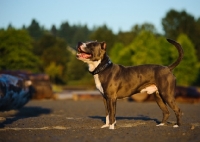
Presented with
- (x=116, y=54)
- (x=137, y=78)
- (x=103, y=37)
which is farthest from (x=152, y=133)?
(x=103, y=37)

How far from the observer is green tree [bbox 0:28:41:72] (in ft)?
219

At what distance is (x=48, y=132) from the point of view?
8820mm

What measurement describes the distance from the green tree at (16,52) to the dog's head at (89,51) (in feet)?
184

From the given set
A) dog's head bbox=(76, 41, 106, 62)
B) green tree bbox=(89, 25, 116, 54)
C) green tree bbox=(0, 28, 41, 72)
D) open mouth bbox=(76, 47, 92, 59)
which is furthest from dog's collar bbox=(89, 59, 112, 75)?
green tree bbox=(89, 25, 116, 54)

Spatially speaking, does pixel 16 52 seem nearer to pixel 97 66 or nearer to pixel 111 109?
pixel 97 66

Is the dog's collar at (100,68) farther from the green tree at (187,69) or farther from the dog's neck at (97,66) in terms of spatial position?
the green tree at (187,69)

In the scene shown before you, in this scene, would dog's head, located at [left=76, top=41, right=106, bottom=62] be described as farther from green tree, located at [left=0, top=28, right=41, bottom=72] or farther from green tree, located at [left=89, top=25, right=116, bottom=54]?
green tree, located at [left=89, top=25, right=116, bottom=54]

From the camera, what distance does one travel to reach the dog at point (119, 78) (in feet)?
32.2

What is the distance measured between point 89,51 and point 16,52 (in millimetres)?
60534

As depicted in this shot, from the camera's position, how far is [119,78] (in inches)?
397

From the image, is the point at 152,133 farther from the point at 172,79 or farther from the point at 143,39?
the point at 143,39

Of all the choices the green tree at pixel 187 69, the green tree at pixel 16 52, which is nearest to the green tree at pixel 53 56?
the green tree at pixel 16 52

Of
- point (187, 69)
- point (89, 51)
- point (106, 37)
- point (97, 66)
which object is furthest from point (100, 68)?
point (106, 37)

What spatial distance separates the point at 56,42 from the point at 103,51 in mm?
95354
